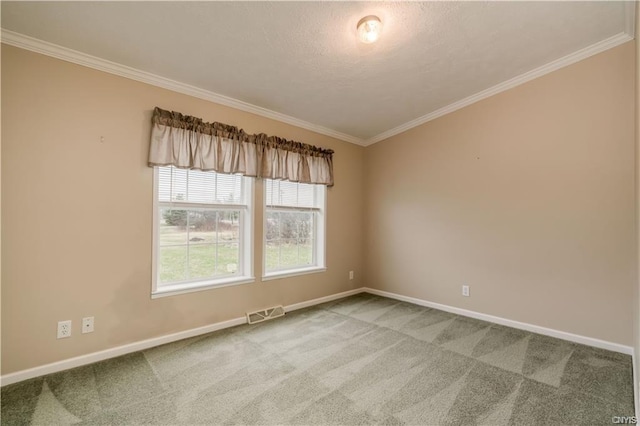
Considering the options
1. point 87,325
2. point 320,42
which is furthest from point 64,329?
point 320,42

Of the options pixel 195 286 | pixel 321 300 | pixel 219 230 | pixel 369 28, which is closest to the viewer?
pixel 369 28

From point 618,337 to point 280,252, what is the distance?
11.2 feet

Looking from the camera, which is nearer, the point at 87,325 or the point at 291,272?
the point at 87,325

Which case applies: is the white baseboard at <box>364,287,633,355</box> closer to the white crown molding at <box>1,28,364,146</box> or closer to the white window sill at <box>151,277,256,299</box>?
the white window sill at <box>151,277,256,299</box>

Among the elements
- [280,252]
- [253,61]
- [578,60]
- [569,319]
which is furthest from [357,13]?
[569,319]

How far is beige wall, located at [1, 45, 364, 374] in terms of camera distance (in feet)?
6.66

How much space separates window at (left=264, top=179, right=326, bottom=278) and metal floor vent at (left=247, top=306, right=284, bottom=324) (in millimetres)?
419

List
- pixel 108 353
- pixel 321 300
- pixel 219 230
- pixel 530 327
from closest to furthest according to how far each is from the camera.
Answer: pixel 108 353 → pixel 530 327 → pixel 219 230 → pixel 321 300

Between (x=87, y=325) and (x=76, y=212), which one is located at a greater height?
(x=76, y=212)

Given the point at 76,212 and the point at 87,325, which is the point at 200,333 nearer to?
the point at 87,325

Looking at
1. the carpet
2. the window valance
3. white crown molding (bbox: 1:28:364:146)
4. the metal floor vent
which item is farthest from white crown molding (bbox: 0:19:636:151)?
the carpet

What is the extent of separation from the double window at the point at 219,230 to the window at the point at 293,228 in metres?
0.01

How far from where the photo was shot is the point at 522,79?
9.79ft

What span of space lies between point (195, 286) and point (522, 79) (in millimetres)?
4038
